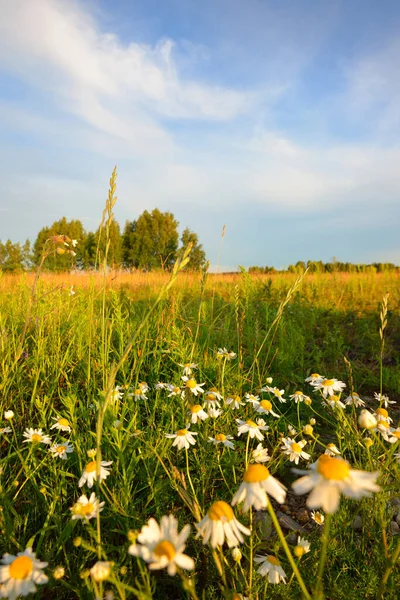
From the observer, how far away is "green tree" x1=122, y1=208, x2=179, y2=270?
105 ft

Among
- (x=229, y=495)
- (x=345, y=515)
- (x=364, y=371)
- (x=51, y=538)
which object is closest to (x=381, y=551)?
(x=345, y=515)

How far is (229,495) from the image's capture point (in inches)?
55.0

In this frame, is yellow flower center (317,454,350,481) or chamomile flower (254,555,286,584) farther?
chamomile flower (254,555,286,584)

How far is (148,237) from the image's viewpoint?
106ft

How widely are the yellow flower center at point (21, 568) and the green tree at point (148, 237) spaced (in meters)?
30.5

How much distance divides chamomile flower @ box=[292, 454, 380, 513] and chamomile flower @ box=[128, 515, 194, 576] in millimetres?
210

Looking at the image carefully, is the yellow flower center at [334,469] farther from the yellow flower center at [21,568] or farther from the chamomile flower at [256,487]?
the yellow flower center at [21,568]

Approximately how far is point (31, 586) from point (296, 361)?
2620 mm

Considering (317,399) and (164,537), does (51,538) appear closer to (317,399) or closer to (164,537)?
(164,537)

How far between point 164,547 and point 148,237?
107 feet

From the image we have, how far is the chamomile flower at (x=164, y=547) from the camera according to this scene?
592mm

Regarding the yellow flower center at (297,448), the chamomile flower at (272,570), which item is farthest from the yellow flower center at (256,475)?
the yellow flower center at (297,448)

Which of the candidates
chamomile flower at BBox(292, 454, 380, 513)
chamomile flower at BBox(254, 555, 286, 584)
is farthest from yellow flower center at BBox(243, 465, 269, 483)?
chamomile flower at BBox(254, 555, 286, 584)

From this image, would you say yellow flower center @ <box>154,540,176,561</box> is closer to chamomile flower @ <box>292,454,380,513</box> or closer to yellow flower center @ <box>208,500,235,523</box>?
yellow flower center @ <box>208,500,235,523</box>
